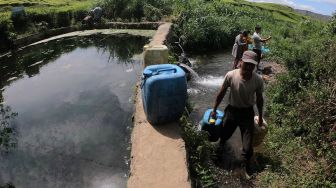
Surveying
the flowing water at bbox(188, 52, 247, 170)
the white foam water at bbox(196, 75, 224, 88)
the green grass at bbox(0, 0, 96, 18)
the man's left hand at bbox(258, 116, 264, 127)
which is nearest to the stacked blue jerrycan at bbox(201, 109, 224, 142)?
the flowing water at bbox(188, 52, 247, 170)

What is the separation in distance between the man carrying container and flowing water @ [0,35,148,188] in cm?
221

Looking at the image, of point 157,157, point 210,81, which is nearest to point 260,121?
point 157,157

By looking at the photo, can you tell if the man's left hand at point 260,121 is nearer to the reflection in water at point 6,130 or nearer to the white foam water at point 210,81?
the white foam water at point 210,81

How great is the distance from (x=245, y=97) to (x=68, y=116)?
501cm

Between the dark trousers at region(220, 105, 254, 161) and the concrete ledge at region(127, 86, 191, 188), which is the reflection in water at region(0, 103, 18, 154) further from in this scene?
the dark trousers at region(220, 105, 254, 161)

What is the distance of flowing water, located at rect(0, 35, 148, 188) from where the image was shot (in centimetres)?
697

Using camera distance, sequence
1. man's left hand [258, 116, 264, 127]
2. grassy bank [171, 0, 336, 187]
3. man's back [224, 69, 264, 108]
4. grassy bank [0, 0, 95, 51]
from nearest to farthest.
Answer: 1. grassy bank [171, 0, 336, 187]
2. man's back [224, 69, 264, 108]
3. man's left hand [258, 116, 264, 127]
4. grassy bank [0, 0, 95, 51]

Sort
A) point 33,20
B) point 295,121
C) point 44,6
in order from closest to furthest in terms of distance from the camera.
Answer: point 295,121 → point 33,20 → point 44,6

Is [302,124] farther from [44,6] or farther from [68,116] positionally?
[44,6]

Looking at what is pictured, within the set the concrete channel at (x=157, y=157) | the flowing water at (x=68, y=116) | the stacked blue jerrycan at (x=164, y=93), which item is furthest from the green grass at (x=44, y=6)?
the concrete channel at (x=157, y=157)

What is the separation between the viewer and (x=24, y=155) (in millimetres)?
7598

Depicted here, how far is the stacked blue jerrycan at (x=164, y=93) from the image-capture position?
21.1 ft

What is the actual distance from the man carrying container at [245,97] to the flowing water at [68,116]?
7.23ft

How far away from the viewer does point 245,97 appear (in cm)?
593
